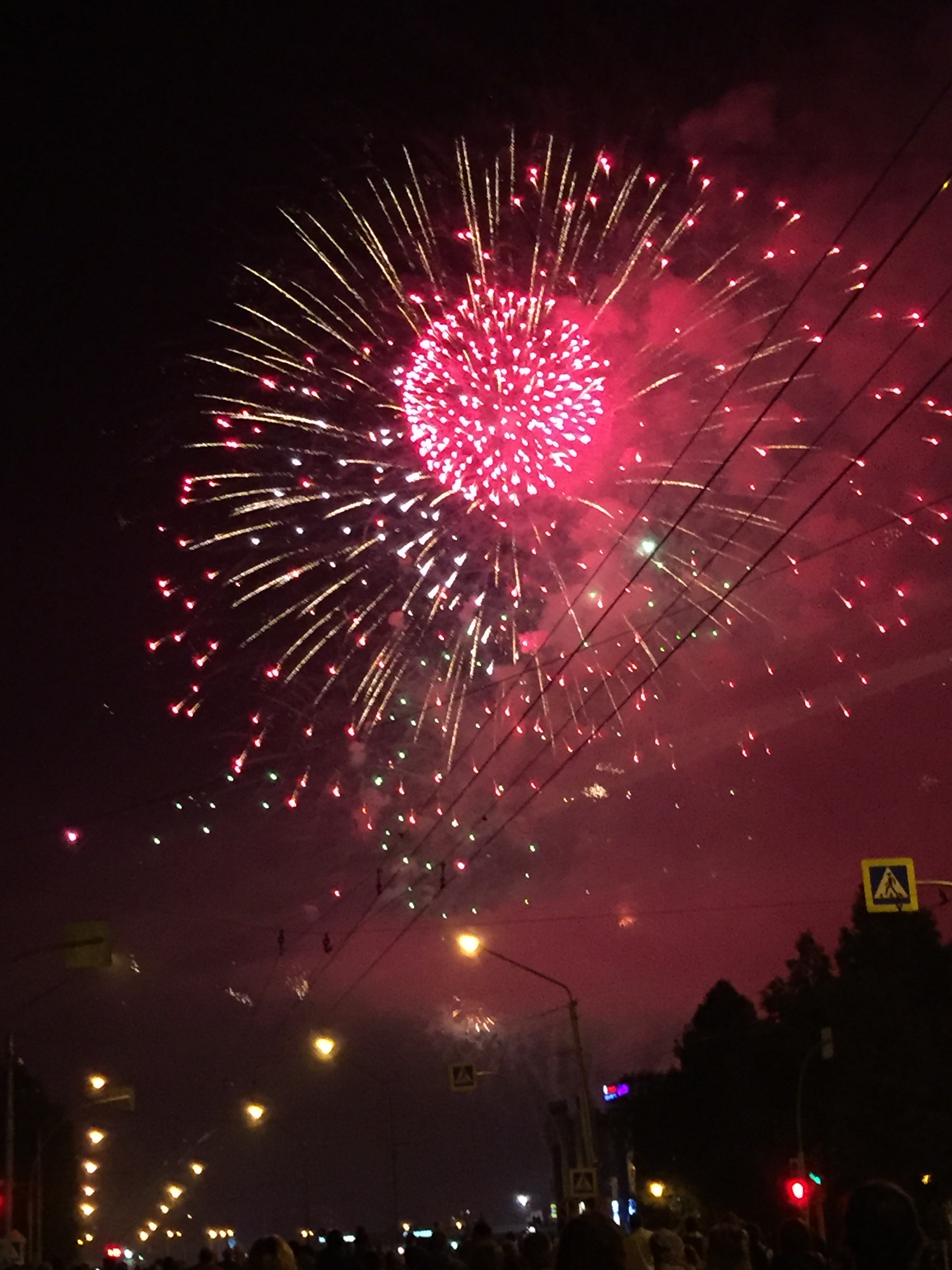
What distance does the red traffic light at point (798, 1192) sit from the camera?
28797 millimetres

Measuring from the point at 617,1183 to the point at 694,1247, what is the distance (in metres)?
94.8

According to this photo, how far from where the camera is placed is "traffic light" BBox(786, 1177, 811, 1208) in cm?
2880

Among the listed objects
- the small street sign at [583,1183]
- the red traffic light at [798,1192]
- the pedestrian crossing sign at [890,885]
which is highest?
the pedestrian crossing sign at [890,885]

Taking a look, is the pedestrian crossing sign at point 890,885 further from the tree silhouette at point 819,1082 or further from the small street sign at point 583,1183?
the tree silhouette at point 819,1082

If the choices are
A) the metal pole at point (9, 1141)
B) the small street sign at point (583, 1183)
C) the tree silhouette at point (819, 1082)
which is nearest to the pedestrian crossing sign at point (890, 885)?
the small street sign at point (583, 1183)

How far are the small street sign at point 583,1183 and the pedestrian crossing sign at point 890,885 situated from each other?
877 centimetres

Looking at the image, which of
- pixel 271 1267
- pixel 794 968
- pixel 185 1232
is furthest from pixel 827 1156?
pixel 185 1232

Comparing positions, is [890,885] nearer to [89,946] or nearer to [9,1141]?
[89,946]

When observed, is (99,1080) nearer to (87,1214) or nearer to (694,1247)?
(694,1247)

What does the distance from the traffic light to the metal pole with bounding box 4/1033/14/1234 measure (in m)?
16.1

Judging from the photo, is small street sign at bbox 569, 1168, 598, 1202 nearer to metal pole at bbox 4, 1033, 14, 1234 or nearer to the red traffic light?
the red traffic light

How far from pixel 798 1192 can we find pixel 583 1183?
4.37 metres

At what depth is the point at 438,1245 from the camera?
12609mm

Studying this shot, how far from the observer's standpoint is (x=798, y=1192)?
2880cm
